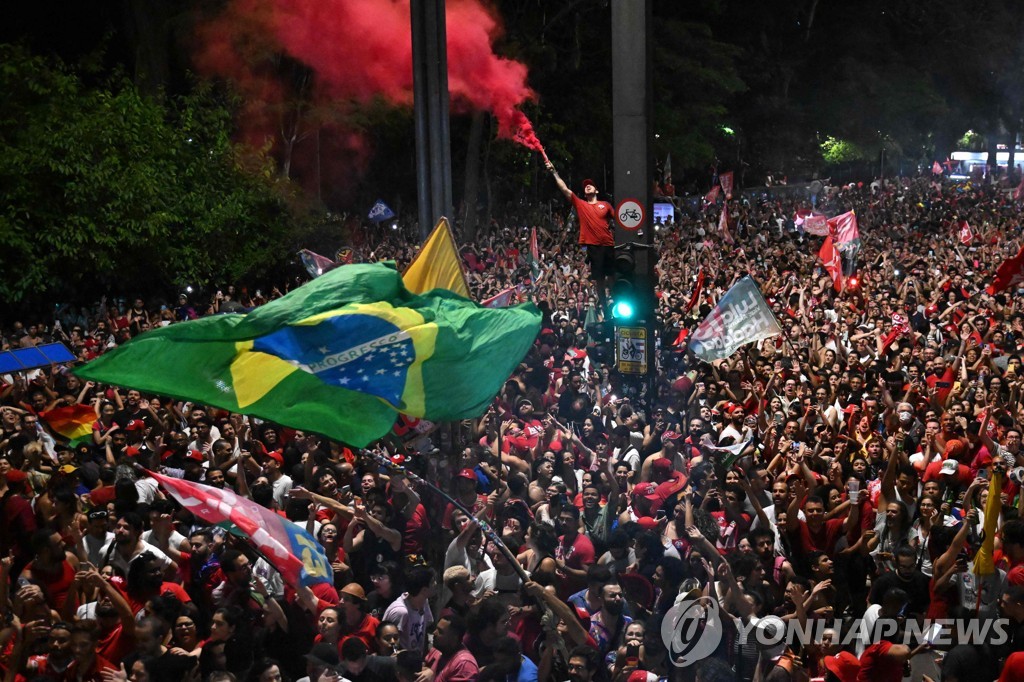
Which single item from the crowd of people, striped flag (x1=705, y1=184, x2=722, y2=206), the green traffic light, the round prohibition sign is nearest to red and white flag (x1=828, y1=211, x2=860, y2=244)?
the crowd of people

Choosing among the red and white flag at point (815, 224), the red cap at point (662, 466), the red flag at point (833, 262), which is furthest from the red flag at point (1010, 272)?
the red cap at point (662, 466)

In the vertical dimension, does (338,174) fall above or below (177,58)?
below

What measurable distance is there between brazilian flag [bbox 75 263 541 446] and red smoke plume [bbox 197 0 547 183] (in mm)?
14225

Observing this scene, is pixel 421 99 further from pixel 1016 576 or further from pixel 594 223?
pixel 594 223

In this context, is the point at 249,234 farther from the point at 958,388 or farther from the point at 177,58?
the point at 958,388

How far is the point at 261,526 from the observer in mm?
7078

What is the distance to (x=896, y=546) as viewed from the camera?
28.2ft

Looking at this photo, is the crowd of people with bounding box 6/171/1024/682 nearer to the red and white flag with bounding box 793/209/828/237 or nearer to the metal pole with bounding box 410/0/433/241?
the metal pole with bounding box 410/0/433/241

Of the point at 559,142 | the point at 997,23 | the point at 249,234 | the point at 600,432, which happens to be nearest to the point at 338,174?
the point at 559,142

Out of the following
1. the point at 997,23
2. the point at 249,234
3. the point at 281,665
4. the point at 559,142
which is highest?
the point at 997,23

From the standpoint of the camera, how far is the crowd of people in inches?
268

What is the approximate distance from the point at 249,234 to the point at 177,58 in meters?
6.06

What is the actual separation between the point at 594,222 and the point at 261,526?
9.13 meters

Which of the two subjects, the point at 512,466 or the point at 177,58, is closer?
the point at 512,466
